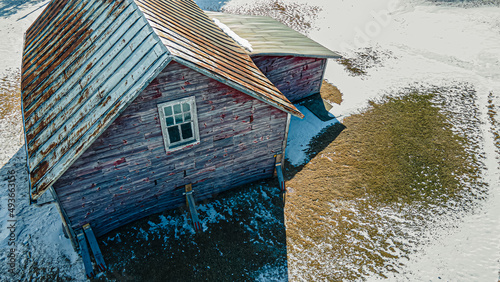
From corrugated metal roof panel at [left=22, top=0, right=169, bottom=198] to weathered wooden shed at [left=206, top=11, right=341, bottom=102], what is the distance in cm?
589

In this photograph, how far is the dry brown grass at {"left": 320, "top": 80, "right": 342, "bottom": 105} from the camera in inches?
637

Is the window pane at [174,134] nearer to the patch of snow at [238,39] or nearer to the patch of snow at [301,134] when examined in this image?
the patch of snow at [301,134]

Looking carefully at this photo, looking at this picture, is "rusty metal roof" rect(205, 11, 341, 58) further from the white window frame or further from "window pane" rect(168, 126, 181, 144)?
"window pane" rect(168, 126, 181, 144)

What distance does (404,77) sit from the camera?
60.4 feet

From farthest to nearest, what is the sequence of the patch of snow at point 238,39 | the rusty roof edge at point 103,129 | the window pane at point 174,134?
the patch of snow at point 238,39, the window pane at point 174,134, the rusty roof edge at point 103,129

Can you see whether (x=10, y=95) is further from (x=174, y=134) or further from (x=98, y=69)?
(x=174, y=134)

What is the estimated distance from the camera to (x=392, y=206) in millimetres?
10719

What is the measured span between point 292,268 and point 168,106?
19.8 ft

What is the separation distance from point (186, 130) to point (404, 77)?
15.7 meters

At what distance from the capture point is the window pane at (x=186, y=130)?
27.9 ft

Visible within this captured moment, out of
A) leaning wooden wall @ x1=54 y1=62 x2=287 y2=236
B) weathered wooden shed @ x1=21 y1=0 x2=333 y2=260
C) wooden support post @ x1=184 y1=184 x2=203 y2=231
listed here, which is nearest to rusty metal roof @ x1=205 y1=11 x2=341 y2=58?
weathered wooden shed @ x1=21 y1=0 x2=333 y2=260

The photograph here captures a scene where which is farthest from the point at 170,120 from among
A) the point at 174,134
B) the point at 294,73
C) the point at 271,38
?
the point at 271,38

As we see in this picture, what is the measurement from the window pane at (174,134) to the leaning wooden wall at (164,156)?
1.04ft

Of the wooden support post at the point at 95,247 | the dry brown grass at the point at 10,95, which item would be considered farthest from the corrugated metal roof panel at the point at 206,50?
the dry brown grass at the point at 10,95
